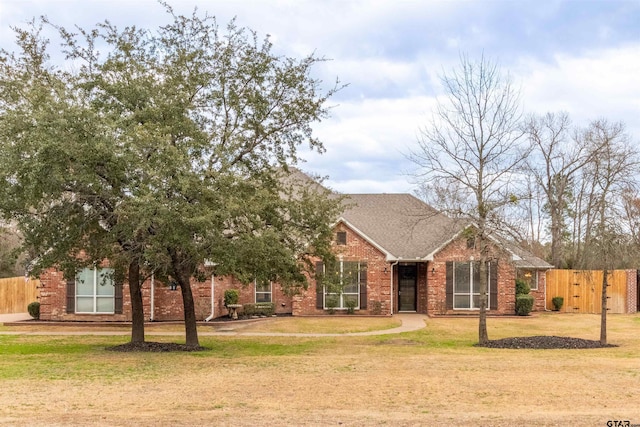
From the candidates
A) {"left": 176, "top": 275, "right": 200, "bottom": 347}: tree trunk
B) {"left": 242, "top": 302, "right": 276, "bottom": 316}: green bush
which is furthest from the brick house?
{"left": 176, "top": 275, "right": 200, "bottom": 347}: tree trunk

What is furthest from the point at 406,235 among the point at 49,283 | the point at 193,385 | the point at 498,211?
the point at 193,385

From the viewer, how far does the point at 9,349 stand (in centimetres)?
2162

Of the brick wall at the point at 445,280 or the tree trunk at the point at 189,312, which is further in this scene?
the brick wall at the point at 445,280

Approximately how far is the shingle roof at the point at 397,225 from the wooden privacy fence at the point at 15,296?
58.2 ft

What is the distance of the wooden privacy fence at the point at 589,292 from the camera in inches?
1449

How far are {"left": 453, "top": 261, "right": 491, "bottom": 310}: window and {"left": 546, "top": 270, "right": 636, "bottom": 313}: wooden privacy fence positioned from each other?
684cm

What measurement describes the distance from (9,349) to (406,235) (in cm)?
1957

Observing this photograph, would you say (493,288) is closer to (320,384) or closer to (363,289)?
(363,289)

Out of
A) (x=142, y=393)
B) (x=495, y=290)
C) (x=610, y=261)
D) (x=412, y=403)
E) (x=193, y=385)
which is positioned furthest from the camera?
(x=495, y=290)

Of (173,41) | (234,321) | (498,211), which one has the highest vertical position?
(173,41)

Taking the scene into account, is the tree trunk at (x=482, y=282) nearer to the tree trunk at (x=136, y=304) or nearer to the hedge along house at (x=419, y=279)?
the hedge along house at (x=419, y=279)

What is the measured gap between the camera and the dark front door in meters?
34.5

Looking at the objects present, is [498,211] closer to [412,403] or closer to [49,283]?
[412,403]

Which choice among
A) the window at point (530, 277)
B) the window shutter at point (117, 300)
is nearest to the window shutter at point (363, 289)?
the window at point (530, 277)
